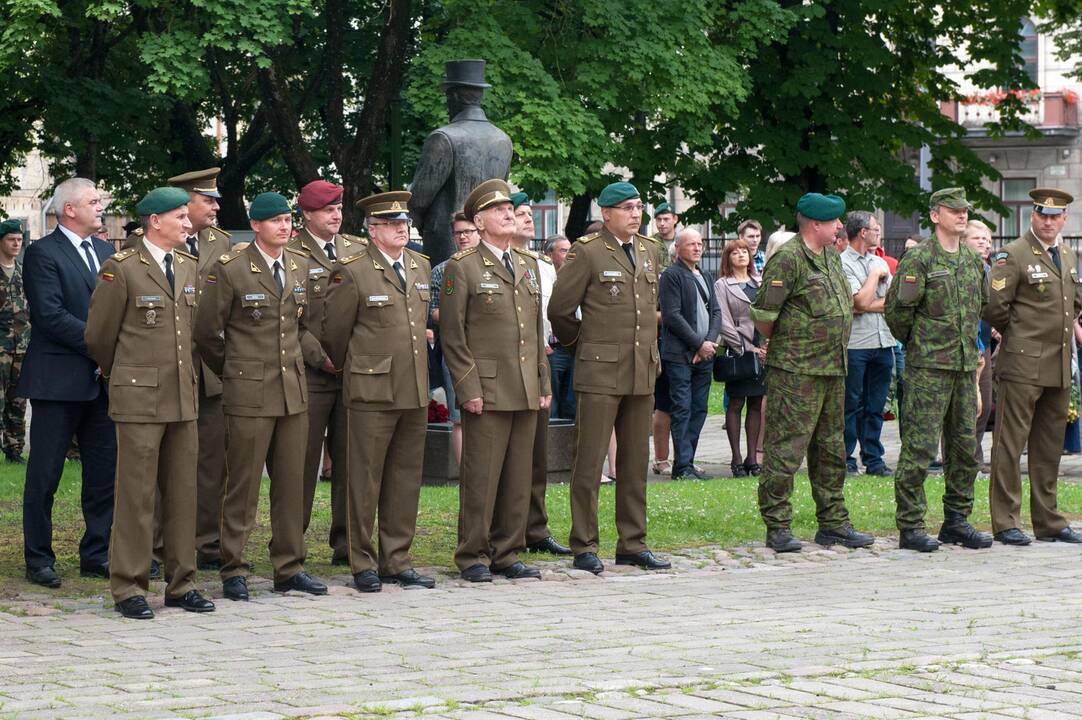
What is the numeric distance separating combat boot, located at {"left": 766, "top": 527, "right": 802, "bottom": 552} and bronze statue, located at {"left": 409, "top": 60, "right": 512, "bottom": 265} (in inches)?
140

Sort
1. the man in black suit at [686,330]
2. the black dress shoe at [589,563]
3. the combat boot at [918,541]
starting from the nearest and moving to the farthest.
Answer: the black dress shoe at [589,563] < the combat boot at [918,541] < the man in black suit at [686,330]

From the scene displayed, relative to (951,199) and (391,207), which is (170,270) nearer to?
(391,207)

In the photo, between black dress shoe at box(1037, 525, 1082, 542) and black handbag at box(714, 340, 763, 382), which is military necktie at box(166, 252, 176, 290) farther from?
black handbag at box(714, 340, 763, 382)

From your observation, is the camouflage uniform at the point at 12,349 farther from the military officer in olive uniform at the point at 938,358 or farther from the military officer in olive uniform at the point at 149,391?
the military officer in olive uniform at the point at 938,358

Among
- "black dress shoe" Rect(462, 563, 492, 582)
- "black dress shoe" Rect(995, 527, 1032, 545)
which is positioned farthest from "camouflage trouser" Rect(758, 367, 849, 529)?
"black dress shoe" Rect(462, 563, 492, 582)

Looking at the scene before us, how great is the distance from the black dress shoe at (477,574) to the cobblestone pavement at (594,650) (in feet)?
0.37

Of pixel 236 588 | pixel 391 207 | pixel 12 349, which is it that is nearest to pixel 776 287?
pixel 391 207

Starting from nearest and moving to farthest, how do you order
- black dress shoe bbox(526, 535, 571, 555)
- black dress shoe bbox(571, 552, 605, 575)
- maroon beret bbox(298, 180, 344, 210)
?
black dress shoe bbox(571, 552, 605, 575)
maroon beret bbox(298, 180, 344, 210)
black dress shoe bbox(526, 535, 571, 555)

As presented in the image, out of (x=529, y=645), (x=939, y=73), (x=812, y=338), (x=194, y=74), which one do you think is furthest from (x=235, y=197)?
(x=529, y=645)

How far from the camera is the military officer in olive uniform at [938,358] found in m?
11.1

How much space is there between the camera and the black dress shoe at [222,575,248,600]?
29.6 feet

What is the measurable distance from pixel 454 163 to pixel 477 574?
4.23 meters

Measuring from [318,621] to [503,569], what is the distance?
1.74 metres

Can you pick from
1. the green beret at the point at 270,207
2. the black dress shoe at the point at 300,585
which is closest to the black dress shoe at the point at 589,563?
the black dress shoe at the point at 300,585
